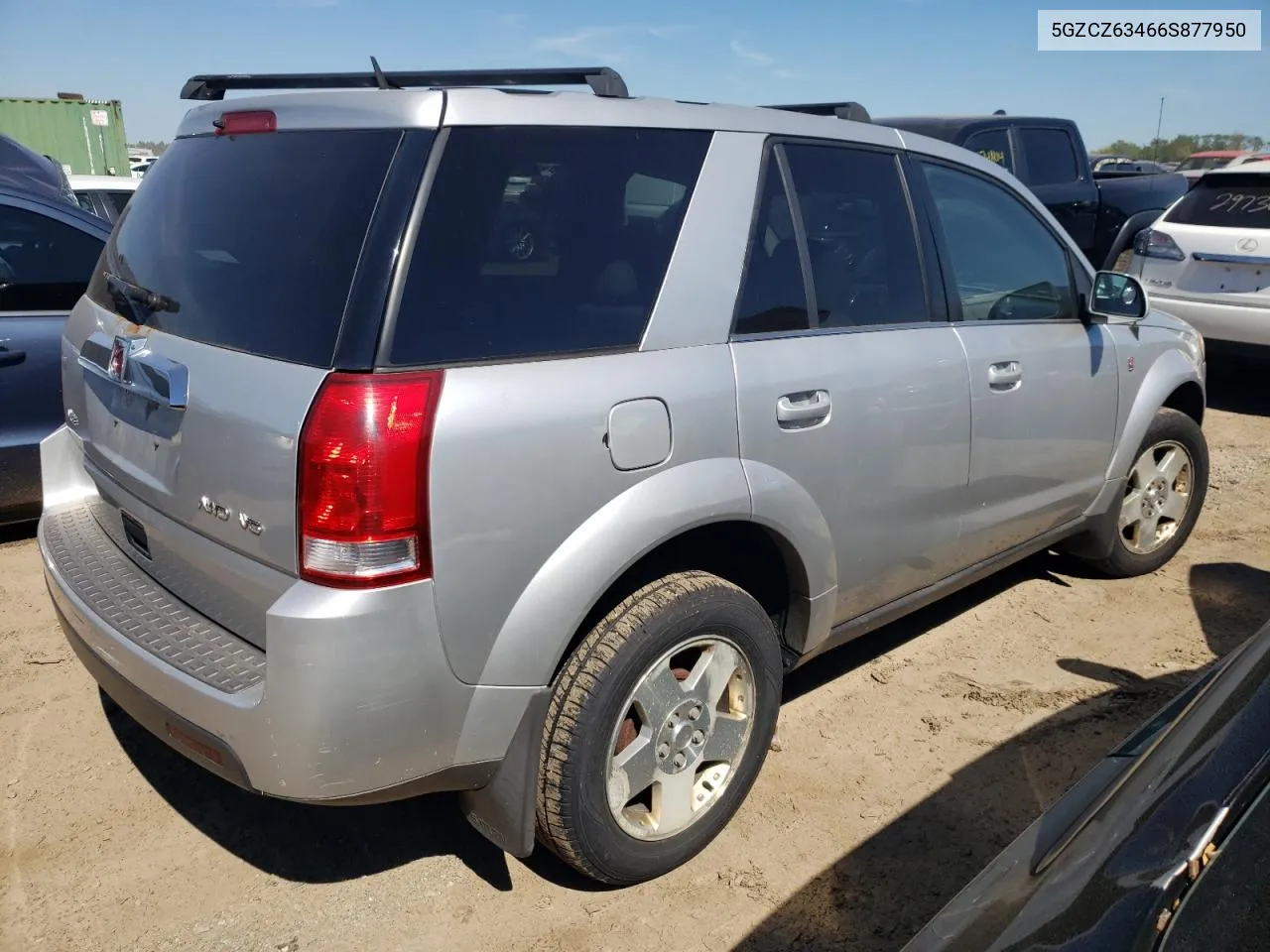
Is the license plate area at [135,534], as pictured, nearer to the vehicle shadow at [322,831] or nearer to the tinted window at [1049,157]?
the vehicle shadow at [322,831]

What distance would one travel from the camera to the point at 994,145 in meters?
8.73

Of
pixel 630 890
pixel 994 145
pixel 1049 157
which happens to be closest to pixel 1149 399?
pixel 630 890

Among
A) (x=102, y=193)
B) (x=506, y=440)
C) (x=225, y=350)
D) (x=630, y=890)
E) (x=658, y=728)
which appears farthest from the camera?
(x=102, y=193)

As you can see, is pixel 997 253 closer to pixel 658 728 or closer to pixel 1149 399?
pixel 1149 399

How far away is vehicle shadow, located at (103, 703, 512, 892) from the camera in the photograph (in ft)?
8.57

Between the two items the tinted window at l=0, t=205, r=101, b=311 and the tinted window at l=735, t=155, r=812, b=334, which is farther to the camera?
the tinted window at l=0, t=205, r=101, b=311

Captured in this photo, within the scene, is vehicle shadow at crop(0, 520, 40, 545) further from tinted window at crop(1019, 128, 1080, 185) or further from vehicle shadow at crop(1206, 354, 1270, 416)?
tinted window at crop(1019, 128, 1080, 185)

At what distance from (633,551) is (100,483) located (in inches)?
57.1

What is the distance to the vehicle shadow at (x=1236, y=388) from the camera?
7363 millimetres

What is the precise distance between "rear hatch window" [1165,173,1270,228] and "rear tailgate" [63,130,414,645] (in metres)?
7.05

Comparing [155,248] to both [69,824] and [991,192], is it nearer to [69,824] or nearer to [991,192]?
[69,824]

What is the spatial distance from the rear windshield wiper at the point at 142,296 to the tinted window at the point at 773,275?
1.35 metres

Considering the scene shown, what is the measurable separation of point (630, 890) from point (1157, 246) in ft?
22.6

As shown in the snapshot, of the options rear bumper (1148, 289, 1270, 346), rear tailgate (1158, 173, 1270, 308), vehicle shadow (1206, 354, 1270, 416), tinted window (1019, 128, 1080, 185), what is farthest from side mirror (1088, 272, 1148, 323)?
tinted window (1019, 128, 1080, 185)
